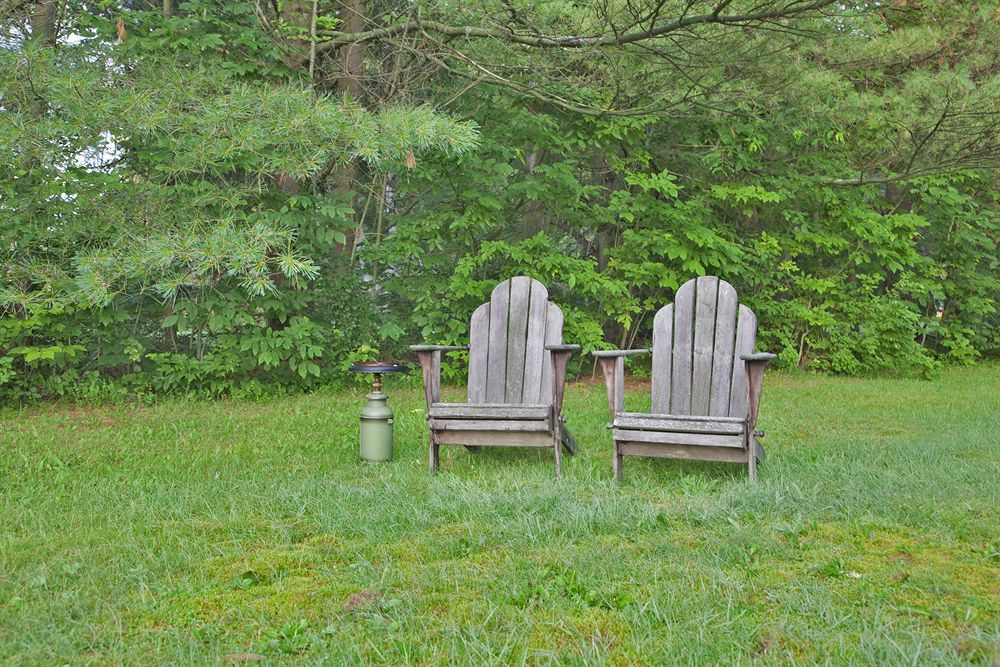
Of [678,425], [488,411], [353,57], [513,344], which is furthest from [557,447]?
[353,57]

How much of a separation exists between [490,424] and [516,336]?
679mm

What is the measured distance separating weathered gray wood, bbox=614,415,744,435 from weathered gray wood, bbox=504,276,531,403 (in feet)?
2.54

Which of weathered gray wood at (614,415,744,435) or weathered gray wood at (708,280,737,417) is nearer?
weathered gray wood at (614,415,744,435)

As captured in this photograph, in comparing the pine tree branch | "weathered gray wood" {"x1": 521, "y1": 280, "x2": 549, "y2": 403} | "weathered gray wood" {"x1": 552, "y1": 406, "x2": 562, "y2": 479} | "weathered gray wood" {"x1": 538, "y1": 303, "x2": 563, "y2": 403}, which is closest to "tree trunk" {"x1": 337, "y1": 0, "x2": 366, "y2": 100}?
the pine tree branch

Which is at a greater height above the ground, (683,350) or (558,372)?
(683,350)

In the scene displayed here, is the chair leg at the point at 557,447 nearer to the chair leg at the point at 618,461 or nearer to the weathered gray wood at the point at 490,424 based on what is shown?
the weathered gray wood at the point at 490,424

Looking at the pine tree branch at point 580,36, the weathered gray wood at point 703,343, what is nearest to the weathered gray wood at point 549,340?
the weathered gray wood at point 703,343

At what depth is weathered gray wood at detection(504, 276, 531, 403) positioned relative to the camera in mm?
4445

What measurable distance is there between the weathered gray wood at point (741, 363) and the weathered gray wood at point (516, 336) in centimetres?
111

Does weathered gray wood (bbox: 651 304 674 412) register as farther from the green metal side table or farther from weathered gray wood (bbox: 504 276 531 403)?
the green metal side table

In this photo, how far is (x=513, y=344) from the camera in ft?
14.7

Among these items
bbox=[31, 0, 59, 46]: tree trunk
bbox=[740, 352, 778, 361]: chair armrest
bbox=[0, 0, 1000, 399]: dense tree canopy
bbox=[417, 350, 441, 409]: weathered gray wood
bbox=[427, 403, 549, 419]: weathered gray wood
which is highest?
bbox=[31, 0, 59, 46]: tree trunk

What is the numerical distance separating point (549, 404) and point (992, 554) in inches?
78.0

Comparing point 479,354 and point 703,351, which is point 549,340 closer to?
point 479,354
